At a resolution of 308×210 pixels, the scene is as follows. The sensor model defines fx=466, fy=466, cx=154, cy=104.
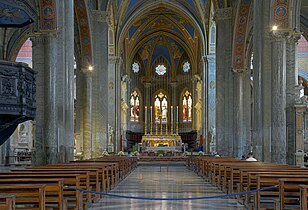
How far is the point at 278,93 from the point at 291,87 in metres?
0.58

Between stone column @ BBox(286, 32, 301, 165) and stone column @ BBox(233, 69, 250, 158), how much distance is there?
8899mm

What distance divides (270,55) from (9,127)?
9.44 m

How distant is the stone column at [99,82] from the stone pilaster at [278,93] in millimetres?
13080

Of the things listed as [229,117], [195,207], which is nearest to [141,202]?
[195,207]

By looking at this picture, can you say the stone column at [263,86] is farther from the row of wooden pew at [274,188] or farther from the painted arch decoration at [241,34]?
the painted arch decoration at [241,34]

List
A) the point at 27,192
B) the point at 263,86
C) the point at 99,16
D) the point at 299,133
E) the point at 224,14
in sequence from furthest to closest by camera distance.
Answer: the point at 99,16
the point at 224,14
the point at 263,86
the point at 299,133
the point at 27,192

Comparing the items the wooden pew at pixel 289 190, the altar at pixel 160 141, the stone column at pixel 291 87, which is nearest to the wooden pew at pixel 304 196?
the wooden pew at pixel 289 190

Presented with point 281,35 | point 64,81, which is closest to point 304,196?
point 281,35

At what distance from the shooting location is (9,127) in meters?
10.8

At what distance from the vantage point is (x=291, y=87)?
1603 centimetres

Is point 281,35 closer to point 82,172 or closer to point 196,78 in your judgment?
point 82,172

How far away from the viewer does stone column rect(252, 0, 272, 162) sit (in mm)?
16141

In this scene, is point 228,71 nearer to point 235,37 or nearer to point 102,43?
point 235,37

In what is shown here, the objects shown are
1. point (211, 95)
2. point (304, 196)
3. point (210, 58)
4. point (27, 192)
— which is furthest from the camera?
point (210, 58)
